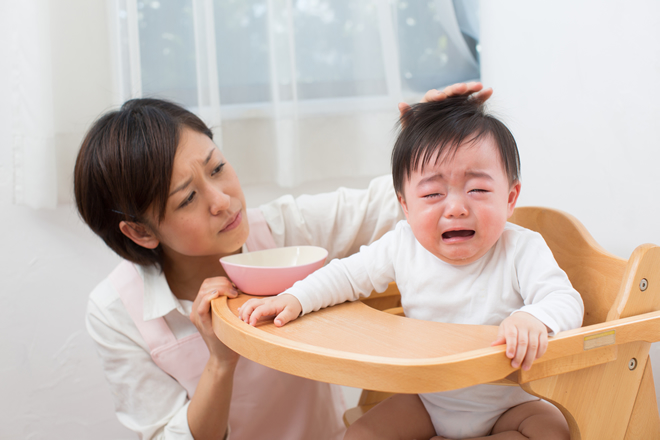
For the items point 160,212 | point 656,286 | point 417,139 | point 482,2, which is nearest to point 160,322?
point 160,212

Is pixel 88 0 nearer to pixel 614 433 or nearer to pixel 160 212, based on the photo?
pixel 160 212

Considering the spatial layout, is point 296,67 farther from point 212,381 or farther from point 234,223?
point 212,381

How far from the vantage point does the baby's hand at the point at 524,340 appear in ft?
1.85

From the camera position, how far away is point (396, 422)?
81cm

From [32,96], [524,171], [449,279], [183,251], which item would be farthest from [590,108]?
[32,96]

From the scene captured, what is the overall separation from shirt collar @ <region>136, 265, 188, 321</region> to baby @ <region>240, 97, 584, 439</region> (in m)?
0.30

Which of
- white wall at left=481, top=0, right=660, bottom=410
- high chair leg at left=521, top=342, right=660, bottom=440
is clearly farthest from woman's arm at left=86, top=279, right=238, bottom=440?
white wall at left=481, top=0, right=660, bottom=410

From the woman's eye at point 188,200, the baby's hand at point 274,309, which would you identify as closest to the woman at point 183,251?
the woman's eye at point 188,200

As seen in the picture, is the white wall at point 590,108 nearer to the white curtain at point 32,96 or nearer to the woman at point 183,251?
the woman at point 183,251

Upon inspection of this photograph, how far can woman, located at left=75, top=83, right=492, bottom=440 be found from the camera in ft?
2.86

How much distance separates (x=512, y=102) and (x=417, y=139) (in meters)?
0.66

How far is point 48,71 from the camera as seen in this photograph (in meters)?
1.28

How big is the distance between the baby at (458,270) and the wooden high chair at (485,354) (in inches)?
2.1

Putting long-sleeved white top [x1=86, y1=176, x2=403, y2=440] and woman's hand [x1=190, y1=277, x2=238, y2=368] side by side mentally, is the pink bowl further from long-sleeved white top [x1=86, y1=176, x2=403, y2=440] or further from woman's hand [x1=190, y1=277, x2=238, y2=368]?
long-sleeved white top [x1=86, y1=176, x2=403, y2=440]
